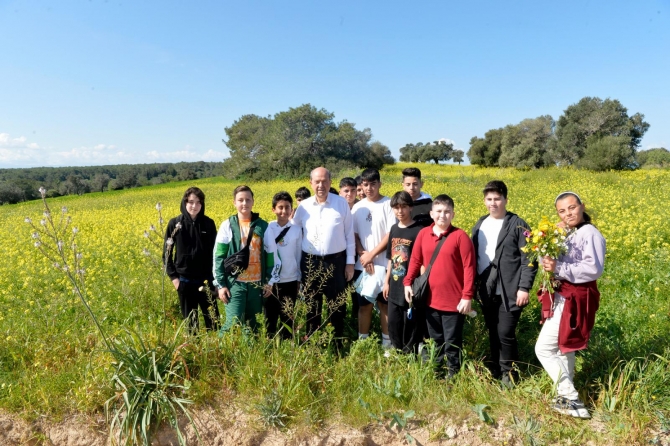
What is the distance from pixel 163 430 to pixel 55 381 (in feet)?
3.40

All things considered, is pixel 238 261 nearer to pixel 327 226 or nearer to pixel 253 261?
pixel 253 261

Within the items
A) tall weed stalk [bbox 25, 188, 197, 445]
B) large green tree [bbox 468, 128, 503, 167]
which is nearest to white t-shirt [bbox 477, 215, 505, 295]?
tall weed stalk [bbox 25, 188, 197, 445]

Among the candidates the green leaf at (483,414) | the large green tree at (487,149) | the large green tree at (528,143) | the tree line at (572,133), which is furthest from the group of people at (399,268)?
the large green tree at (487,149)

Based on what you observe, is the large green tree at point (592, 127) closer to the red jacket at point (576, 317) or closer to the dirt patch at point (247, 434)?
the red jacket at point (576, 317)

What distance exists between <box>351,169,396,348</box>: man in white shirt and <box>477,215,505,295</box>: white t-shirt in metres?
0.94

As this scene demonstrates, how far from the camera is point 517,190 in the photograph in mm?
14711

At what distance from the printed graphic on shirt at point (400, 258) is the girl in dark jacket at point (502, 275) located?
2.03ft

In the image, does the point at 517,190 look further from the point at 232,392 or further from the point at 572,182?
the point at 232,392

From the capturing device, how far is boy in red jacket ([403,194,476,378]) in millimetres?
3137

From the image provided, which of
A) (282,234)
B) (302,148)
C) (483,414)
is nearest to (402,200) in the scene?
(282,234)

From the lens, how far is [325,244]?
12.3 ft

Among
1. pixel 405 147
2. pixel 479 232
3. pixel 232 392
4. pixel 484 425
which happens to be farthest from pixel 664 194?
pixel 405 147

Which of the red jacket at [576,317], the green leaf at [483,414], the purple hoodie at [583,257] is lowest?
the green leaf at [483,414]

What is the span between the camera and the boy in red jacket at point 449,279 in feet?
10.3
